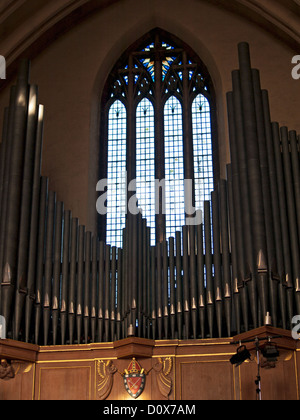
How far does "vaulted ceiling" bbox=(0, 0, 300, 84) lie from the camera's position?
1338 cm

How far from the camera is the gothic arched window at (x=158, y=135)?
43.0 feet

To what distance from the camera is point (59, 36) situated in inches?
582

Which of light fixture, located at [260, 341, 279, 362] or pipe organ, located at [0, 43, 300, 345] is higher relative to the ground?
pipe organ, located at [0, 43, 300, 345]

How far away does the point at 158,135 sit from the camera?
13.8m

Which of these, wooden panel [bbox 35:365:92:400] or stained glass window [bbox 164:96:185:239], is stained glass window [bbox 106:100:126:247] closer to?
stained glass window [bbox 164:96:185:239]

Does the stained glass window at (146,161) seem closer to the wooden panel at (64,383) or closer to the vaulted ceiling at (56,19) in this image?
the vaulted ceiling at (56,19)

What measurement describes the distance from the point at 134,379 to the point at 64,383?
1.11 metres

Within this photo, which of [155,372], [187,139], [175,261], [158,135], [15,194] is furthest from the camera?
[158,135]

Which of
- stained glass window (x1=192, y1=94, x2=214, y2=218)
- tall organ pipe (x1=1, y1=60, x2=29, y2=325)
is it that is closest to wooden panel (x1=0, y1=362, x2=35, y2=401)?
tall organ pipe (x1=1, y1=60, x2=29, y2=325)

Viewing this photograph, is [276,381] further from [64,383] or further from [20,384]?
[20,384]

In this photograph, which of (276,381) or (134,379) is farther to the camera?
(134,379)

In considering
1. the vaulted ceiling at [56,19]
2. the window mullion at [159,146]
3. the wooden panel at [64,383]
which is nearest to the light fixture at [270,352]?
the wooden panel at [64,383]

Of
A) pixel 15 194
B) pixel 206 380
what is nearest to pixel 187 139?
pixel 15 194

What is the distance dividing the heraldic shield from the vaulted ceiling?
695 cm
